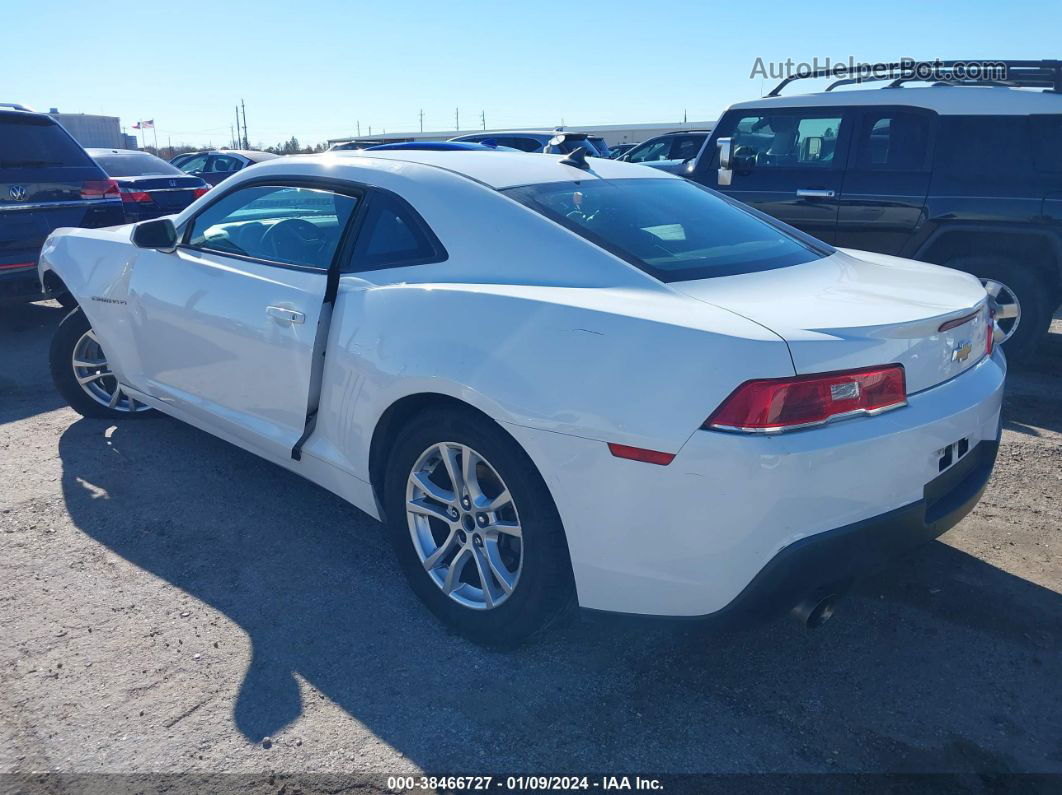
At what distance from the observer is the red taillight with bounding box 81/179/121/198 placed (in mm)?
7254

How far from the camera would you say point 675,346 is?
2227 mm

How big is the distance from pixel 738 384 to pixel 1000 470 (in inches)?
110

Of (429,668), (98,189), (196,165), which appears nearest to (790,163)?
(429,668)

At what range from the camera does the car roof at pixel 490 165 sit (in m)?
3.13

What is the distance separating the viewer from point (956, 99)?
5953 millimetres

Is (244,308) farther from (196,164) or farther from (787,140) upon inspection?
(196,164)

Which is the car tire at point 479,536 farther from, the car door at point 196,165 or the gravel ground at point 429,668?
the car door at point 196,165

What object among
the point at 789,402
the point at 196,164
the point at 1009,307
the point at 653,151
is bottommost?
the point at 1009,307

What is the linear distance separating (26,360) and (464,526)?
5.45m

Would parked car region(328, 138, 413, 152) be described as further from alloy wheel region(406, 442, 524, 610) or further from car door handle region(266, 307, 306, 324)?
alloy wheel region(406, 442, 524, 610)

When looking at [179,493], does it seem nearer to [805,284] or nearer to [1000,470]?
[805,284]

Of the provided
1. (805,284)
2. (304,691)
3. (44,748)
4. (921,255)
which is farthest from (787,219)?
(44,748)

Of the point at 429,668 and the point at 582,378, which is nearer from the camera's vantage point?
the point at 582,378

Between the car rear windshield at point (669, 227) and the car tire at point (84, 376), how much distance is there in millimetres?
3168
